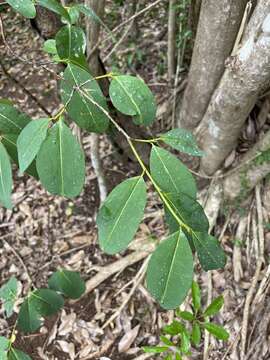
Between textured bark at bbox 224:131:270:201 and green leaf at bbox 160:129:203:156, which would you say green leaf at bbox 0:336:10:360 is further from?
textured bark at bbox 224:131:270:201

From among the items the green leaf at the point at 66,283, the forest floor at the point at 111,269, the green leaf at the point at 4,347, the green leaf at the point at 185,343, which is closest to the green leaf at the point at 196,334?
the green leaf at the point at 185,343

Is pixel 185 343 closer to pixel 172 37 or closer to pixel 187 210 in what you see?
pixel 187 210

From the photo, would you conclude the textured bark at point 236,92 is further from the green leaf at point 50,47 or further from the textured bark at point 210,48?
the green leaf at point 50,47

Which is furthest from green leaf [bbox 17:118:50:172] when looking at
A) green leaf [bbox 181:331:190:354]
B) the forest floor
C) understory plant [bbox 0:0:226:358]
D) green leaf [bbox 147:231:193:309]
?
green leaf [bbox 181:331:190:354]

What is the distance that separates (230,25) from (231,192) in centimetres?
70

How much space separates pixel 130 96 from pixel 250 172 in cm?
89

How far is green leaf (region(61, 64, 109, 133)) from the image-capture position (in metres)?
0.79

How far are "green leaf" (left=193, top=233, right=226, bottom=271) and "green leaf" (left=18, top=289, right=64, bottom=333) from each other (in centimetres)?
82

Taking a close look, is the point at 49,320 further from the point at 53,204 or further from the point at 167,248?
the point at 167,248

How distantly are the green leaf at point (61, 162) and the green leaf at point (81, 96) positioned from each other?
63 mm

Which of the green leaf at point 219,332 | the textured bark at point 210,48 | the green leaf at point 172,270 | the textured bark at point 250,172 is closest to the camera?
the green leaf at point 172,270

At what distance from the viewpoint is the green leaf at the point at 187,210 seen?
2.35ft

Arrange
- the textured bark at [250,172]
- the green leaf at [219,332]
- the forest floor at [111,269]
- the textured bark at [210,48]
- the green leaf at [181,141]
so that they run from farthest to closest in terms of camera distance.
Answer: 1. the forest floor at [111,269]
2. the textured bark at [250,172]
3. the green leaf at [219,332]
4. the textured bark at [210,48]
5. the green leaf at [181,141]

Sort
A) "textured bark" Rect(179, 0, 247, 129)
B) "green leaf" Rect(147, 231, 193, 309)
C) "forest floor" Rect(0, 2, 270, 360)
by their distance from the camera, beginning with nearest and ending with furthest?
"green leaf" Rect(147, 231, 193, 309) → "textured bark" Rect(179, 0, 247, 129) → "forest floor" Rect(0, 2, 270, 360)
